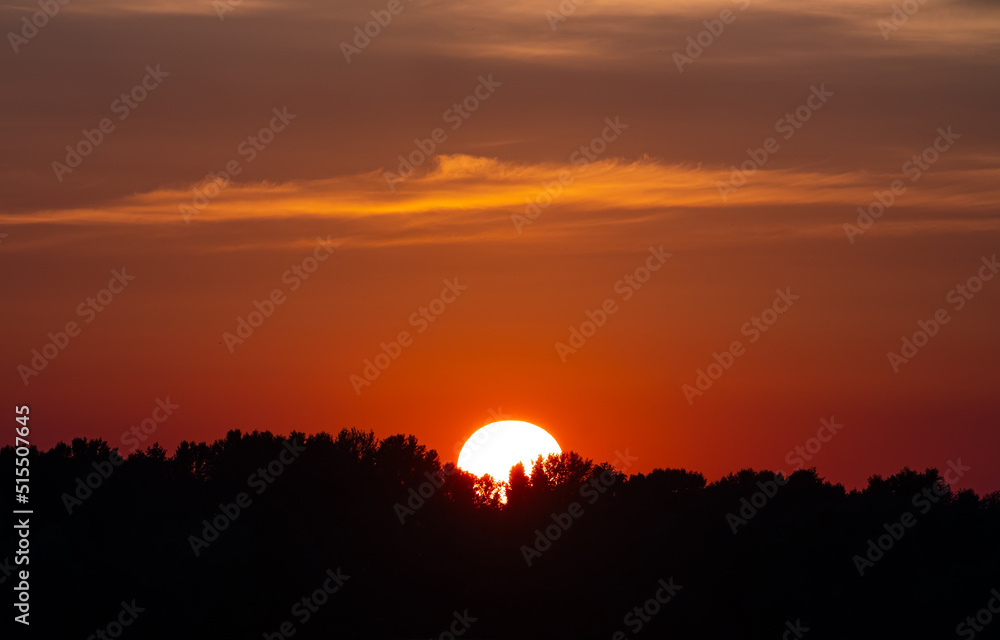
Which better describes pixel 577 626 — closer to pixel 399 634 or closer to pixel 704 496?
pixel 399 634

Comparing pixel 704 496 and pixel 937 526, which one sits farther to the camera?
pixel 704 496

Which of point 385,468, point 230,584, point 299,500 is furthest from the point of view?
point 385,468

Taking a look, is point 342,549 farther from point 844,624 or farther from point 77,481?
point 844,624

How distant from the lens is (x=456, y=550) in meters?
87.9

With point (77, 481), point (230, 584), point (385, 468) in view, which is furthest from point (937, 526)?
point (77, 481)

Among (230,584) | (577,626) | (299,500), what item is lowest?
(577,626)

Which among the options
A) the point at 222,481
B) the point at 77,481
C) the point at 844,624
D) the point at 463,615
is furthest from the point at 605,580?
the point at 77,481

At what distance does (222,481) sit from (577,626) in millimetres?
28795

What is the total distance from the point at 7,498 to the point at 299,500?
18768 millimetres

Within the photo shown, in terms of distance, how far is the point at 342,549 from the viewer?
275ft

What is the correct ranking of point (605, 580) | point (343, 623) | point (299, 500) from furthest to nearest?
point (299, 500) → point (605, 580) → point (343, 623)

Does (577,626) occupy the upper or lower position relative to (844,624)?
upper

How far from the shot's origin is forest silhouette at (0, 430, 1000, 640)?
72250 millimetres

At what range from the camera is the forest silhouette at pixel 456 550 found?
7225 centimetres
